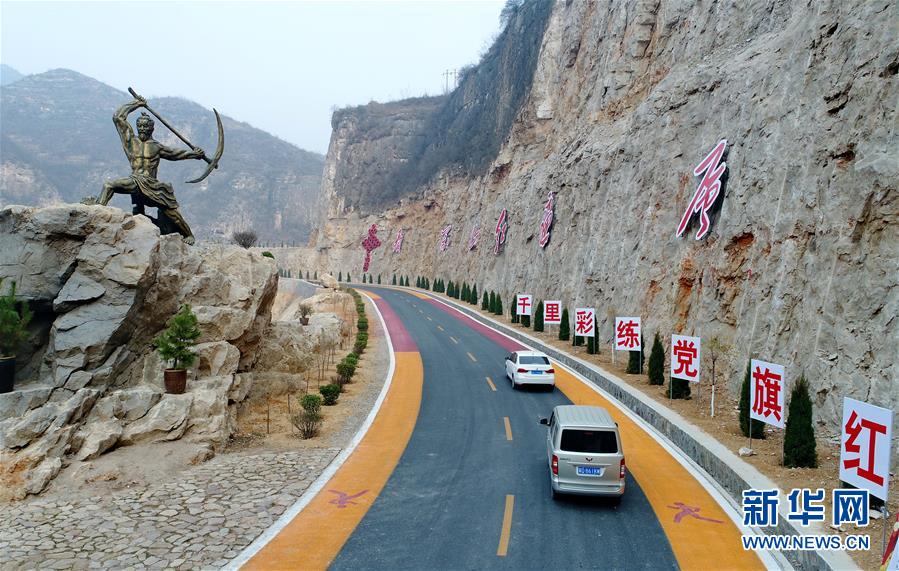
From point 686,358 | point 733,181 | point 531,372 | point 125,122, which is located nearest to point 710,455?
point 686,358

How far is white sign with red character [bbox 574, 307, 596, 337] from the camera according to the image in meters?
27.5

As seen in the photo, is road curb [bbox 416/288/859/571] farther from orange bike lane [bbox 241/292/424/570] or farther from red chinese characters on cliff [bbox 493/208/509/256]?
red chinese characters on cliff [bbox 493/208/509/256]

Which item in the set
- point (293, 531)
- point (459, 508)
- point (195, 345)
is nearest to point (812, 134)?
point (459, 508)

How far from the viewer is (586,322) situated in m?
27.9

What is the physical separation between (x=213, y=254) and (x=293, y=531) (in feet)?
40.6

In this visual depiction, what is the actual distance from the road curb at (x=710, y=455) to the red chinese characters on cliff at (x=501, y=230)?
30.2 m

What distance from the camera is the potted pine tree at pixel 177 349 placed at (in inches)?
568

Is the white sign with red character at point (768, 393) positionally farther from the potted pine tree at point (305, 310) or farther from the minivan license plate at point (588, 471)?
the potted pine tree at point (305, 310)

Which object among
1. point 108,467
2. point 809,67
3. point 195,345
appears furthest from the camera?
point 809,67

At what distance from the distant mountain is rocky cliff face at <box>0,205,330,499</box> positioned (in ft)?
399

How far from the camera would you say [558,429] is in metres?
11.3

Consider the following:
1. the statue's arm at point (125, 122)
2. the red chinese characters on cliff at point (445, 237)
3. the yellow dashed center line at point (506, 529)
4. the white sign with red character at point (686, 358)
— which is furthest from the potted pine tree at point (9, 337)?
the red chinese characters on cliff at point (445, 237)

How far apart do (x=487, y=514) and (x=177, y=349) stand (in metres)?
9.14

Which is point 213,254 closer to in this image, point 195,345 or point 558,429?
point 195,345
